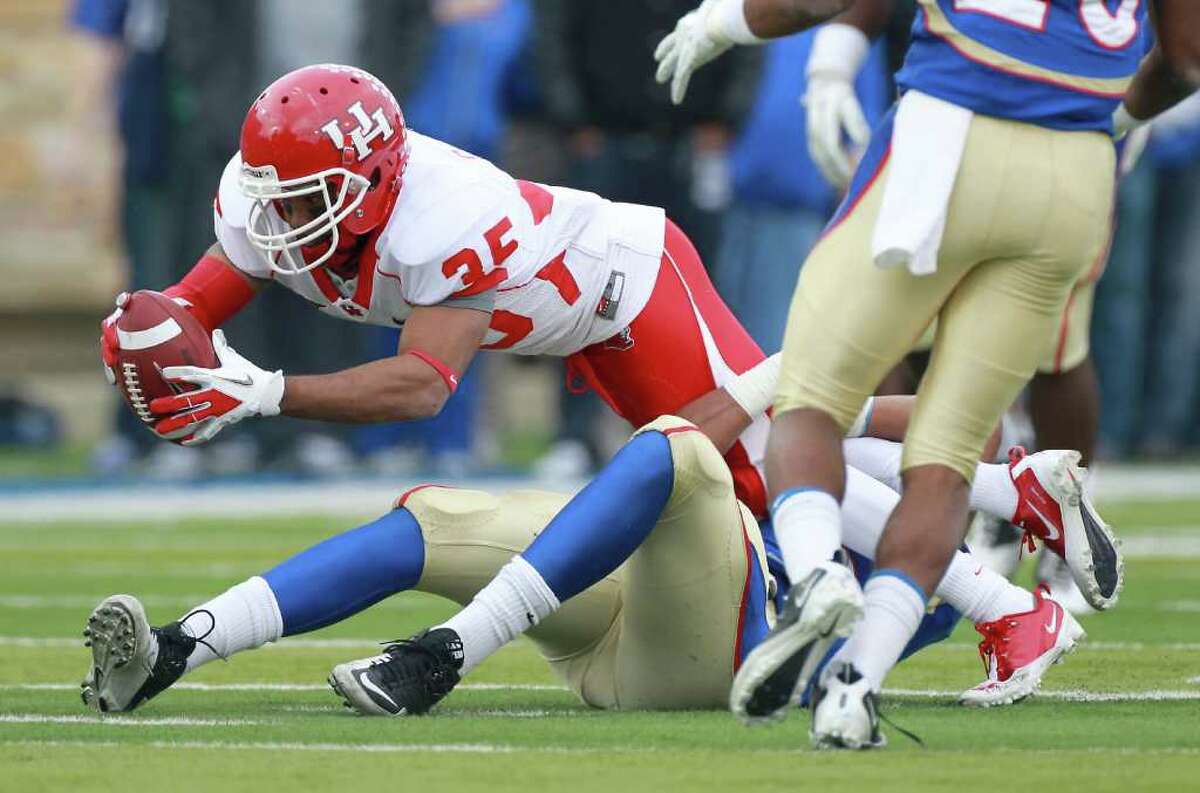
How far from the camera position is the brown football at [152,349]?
4.57 meters

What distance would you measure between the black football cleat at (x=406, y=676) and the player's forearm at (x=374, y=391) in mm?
445

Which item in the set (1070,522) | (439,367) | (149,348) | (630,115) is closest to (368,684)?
(439,367)

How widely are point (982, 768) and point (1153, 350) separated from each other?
29.3ft

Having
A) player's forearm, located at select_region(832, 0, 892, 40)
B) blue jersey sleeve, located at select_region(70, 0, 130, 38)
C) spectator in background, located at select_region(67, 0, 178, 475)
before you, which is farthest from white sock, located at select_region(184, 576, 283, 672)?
blue jersey sleeve, located at select_region(70, 0, 130, 38)

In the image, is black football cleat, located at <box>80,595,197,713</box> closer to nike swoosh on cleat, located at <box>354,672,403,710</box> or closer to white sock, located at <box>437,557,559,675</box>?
nike swoosh on cleat, located at <box>354,672,403,710</box>

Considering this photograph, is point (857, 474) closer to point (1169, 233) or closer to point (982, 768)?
point (982, 768)

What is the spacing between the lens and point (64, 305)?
49.4ft

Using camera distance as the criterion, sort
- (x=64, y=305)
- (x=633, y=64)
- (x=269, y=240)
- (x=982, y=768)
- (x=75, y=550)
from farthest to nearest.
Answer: (x=64, y=305) → (x=633, y=64) → (x=75, y=550) → (x=269, y=240) → (x=982, y=768)

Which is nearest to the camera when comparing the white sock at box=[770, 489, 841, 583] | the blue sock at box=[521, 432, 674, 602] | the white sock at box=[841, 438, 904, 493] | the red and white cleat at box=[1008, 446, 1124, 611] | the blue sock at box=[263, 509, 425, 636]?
the white sock at box=[770, 489, 841, 583]

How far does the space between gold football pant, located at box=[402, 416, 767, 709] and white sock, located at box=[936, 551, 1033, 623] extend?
407mm

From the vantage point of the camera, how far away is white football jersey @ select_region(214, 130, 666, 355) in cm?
475

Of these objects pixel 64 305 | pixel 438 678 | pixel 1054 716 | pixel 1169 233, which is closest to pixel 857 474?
pixel 1054 716

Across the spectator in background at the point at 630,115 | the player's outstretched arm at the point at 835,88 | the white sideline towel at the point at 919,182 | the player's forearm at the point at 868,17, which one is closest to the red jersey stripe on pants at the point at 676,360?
the white sideline towel at the point at 919,182

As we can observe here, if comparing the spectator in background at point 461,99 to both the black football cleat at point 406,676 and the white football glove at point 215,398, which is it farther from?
the black football cleat at point 406,676
